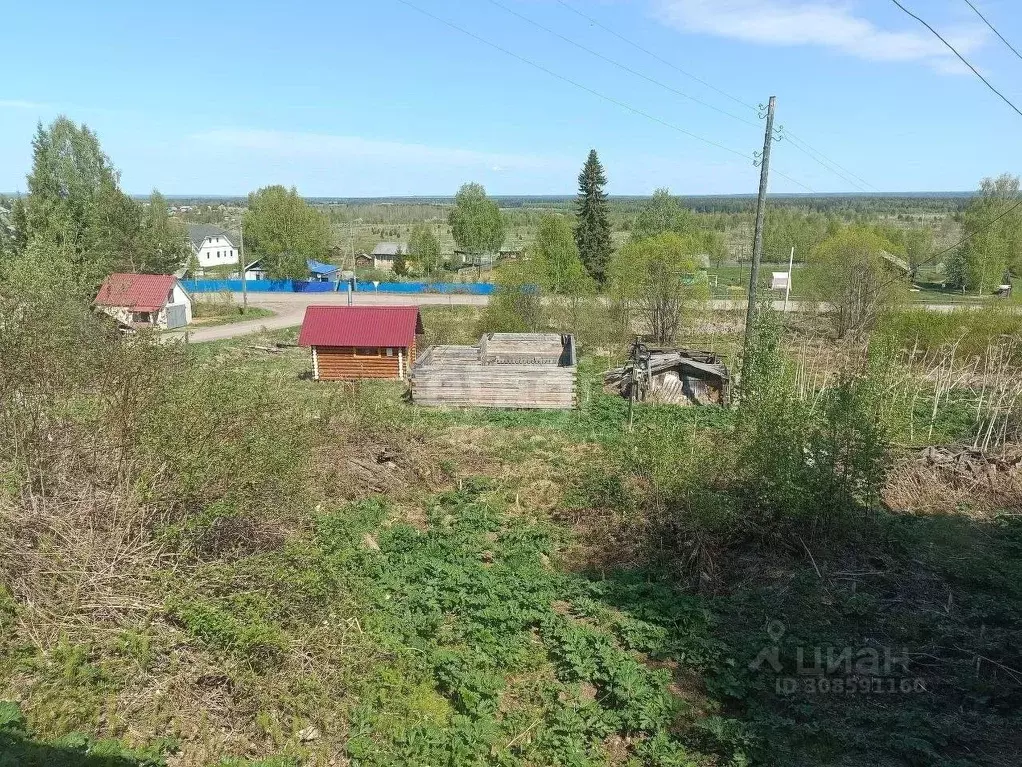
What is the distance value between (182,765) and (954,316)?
97.4 ft

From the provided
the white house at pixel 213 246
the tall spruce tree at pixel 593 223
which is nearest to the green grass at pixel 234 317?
the tall spruce tree at pixel 593 223

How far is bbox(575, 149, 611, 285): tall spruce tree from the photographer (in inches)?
1905

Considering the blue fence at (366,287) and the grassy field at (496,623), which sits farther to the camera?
the blue fence at (366,287)

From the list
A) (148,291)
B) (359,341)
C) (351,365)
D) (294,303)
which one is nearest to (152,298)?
(148,291)

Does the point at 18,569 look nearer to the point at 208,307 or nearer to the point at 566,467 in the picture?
the point at 566,467

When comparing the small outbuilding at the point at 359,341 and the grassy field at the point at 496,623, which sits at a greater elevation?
the small outbuilding at the point at 359,341

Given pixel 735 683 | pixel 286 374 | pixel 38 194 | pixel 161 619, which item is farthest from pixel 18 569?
pixel 38 194

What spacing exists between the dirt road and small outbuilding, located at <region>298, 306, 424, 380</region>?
11417 mm

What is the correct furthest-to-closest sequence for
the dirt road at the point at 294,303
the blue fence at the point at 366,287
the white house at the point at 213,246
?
the white house at the point at 213,246 < the blue fence at the point at 366,287 < the dirt road at the point at 294,303

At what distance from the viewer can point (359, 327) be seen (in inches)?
933

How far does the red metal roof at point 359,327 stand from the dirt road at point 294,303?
11311 mm

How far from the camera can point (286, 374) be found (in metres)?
24.3

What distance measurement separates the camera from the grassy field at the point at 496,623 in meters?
6.24

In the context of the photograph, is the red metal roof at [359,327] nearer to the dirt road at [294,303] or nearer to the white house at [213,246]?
the dirt road at [294,303]
